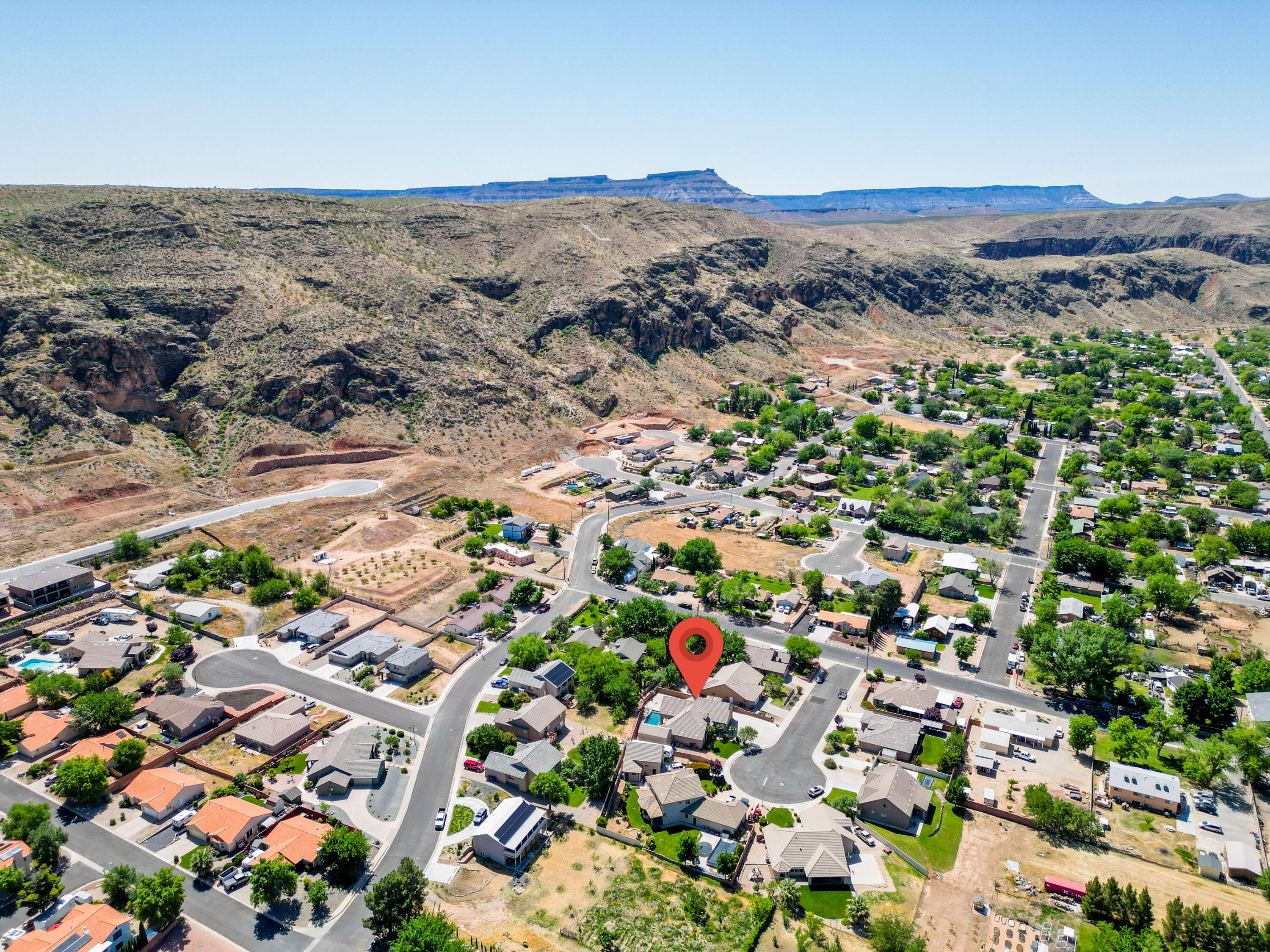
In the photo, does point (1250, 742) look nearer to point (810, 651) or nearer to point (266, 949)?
point (810, 651)

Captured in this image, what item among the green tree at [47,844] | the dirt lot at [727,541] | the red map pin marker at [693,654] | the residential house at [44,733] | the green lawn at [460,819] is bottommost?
the dirt lot at [727,541]

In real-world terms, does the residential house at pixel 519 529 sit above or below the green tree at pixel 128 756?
below

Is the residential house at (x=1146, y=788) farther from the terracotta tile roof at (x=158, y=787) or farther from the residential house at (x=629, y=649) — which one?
the terracotta tile roof at (x=158, y=787)

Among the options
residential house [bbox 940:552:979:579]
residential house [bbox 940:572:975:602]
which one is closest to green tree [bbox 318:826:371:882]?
residential house [bbox 940:572:975:602]

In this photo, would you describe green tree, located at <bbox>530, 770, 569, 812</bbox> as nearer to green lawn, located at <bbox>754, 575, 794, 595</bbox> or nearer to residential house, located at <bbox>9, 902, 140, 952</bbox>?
residential house, located at <bbox>9, 902, 140, 952</bbox>

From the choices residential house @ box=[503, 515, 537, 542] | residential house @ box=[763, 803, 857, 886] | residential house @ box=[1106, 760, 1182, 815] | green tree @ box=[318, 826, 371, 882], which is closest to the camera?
green tree @ box=[318, 826, 371, 882]

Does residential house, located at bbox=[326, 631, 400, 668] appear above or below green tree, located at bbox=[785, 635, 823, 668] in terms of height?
below

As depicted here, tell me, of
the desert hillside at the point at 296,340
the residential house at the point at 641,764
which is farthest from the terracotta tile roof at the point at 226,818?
the desert hillside at the point at 296,340
